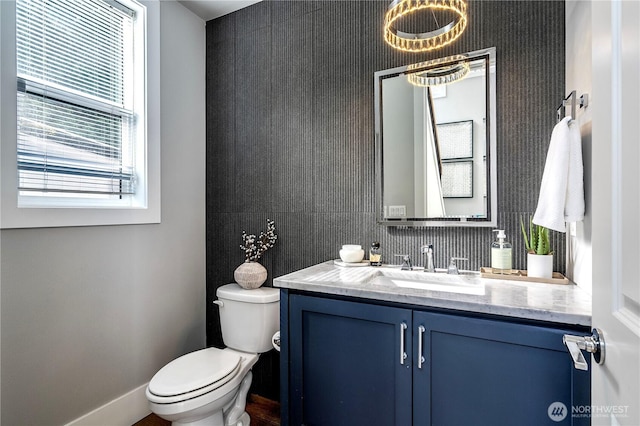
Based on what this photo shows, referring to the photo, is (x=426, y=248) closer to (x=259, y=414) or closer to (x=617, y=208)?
(x=617, y=208)

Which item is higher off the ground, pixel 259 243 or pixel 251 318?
pixel 259 243

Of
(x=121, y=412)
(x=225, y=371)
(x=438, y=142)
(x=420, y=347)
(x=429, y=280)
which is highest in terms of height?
(x=438, y=142)

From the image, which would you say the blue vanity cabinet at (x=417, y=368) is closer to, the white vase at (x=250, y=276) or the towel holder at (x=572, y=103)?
the white vase at (x=250, y=276)

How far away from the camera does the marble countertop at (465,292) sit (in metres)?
1.01

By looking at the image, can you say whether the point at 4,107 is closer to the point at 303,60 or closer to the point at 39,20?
the point at 39,20

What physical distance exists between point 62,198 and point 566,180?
216 centimetres

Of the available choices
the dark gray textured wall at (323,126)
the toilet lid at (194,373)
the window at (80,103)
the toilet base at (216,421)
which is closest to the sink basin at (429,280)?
the dark gray textured wall at (323,126)

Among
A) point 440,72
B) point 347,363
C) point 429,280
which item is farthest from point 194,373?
point 440,72

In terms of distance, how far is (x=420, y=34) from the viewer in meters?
1.64

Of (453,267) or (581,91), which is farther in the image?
(453,267)

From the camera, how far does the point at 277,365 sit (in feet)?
6.84

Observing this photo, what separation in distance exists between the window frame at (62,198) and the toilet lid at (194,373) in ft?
2.70

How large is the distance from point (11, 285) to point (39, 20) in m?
1.20

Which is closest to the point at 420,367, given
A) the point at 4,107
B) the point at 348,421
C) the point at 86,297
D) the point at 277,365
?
the point at 348,421
